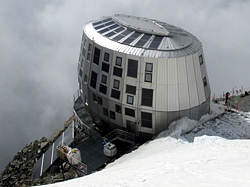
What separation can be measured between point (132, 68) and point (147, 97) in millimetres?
3051

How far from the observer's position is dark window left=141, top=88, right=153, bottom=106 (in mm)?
28703

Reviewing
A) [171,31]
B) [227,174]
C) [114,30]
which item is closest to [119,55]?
[114,30]

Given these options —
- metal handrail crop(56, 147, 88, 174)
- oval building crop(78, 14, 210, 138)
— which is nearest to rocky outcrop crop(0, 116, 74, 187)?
Answer: metal handrail crop(56, 147, 88, 174)

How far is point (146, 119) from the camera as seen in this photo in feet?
96.6

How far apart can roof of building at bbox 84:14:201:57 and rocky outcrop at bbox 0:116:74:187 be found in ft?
51.4

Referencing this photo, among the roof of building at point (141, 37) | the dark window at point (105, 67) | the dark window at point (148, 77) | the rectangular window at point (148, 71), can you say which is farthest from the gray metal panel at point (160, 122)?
the dark window at point (105, 67)

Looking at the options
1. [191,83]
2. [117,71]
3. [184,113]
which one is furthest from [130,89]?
[191,83]

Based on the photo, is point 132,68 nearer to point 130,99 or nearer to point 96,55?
point 130,99

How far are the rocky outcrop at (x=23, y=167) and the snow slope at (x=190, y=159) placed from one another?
1240 centimetres

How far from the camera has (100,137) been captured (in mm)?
32688

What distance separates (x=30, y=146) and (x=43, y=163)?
874 cm

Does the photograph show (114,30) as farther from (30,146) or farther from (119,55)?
(30,146)

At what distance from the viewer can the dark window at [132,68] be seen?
93.6 feet

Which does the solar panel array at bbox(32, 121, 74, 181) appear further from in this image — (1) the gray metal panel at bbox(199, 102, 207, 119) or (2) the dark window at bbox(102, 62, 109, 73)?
(1) the gray metal panel at bbox(199, 102, 207, 119)
